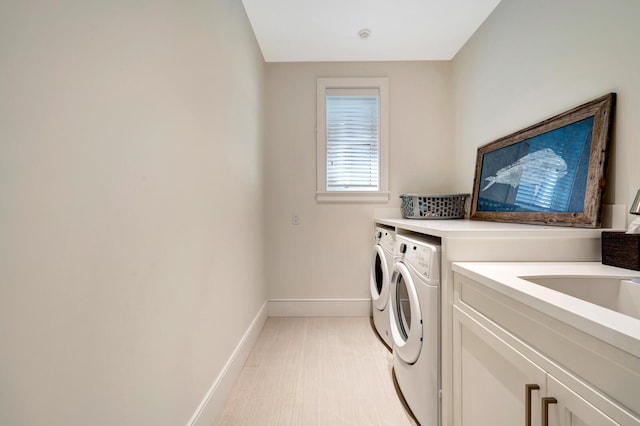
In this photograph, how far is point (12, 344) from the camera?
44 cm

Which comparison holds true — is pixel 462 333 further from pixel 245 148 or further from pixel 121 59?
pixel 245 148

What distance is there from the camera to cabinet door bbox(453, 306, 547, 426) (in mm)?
646

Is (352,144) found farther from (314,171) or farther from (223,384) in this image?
(223,384)

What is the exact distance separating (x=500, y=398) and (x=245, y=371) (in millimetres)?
1465

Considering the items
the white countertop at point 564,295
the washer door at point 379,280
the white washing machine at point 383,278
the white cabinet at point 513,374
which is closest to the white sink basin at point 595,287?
the white countertop at point 564,295

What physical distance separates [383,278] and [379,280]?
30cm

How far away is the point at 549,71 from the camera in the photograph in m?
1.45

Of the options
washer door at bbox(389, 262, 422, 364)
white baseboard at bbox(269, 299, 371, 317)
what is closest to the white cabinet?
washer door at bbox(389, 262, 422, 364)

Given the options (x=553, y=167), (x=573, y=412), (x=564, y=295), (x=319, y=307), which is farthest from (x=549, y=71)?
(x=319, y=307)

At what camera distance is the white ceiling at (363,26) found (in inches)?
73.6

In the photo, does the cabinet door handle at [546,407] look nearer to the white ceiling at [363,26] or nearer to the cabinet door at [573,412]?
the cabinet door at [573,412]

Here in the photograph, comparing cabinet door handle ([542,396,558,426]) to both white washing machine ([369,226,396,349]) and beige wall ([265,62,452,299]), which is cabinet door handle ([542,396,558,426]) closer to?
white washing machine ([369,226,396,349])

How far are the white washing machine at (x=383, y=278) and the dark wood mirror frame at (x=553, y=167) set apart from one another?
0.77 meters

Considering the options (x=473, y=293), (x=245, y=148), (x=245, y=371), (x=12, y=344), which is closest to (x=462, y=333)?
(x=473, y=293)
